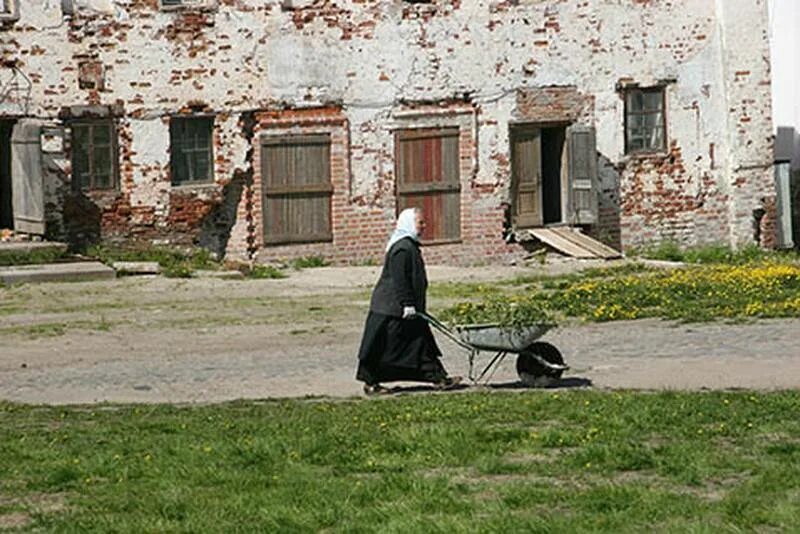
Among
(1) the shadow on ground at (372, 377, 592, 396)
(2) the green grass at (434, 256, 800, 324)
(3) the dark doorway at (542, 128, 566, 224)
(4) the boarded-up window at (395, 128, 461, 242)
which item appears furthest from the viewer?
(3) the dark doorway at (542, 128, 566, 224)

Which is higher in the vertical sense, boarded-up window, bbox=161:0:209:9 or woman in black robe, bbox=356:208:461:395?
boarded-up window, bbox=161:0:209:9

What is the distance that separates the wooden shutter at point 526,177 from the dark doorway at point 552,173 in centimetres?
44

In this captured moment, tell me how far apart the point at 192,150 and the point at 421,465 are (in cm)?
1960

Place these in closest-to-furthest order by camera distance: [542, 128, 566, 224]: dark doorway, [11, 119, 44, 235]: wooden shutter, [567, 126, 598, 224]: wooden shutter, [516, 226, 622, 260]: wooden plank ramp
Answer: [11, 119, 44, 235]: wooden shutter
[516, 226, 622, 260]: wooden plank ramp
[567, 126, 598, 224]: wooden shutter
[542, 128, 566, 224]: dark doorway

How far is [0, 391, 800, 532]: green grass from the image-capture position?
10.1 m

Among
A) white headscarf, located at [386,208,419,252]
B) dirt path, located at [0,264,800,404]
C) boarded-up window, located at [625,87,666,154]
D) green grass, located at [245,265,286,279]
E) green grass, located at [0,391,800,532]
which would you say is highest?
boarded-up window, located at [625,87,666,154]

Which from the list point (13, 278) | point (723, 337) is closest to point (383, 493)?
point (723, 337)

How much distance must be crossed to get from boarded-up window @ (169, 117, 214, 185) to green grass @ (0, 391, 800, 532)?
1579 centimetres

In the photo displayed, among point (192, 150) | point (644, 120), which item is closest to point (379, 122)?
point (192, 150)

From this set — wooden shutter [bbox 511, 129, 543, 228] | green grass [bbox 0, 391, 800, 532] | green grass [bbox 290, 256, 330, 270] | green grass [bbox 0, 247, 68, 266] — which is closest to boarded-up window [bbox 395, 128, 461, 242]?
wooden shutter [bbox 511, 129, 543, 228]

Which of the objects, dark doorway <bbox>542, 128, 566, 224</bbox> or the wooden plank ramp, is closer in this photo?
the wooden plank ramp

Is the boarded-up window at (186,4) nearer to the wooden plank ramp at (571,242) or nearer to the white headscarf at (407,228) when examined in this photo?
the wooden plank ramp at (571,242)

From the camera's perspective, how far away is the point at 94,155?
98.5 ft

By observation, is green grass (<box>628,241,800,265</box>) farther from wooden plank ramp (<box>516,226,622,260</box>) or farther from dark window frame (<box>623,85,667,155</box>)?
dark window frame (<box>623,85,667,155</box>)
